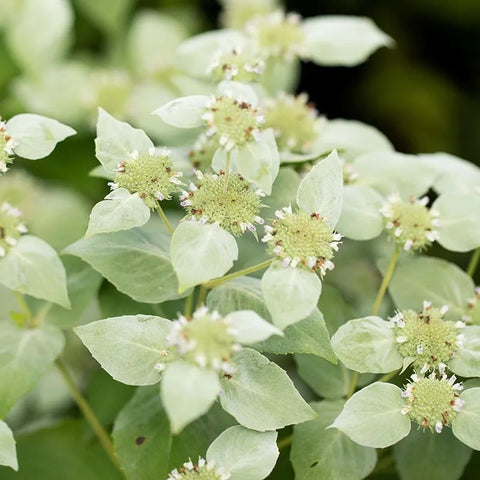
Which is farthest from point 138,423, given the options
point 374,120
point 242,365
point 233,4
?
point 374,120

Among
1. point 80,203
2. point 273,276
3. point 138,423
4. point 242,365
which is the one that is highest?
point 273,276

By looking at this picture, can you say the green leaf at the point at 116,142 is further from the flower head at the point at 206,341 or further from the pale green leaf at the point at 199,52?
the pale green leaf at the point at 199,52

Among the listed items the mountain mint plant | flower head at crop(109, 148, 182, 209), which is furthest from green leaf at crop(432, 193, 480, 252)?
flower head at crop(109, 148, 182, 209)

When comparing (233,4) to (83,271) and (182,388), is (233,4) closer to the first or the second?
(83,271)

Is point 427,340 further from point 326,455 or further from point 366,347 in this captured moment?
point 326,455

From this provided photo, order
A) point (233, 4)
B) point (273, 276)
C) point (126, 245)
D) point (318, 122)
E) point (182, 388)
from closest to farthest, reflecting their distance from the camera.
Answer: point (182, 388) < point (273, 276) < point (126, 245) < point (318, 122) < point (233, 4)

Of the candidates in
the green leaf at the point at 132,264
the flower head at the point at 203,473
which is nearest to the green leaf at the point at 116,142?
the green leaf at the point at 132,264
